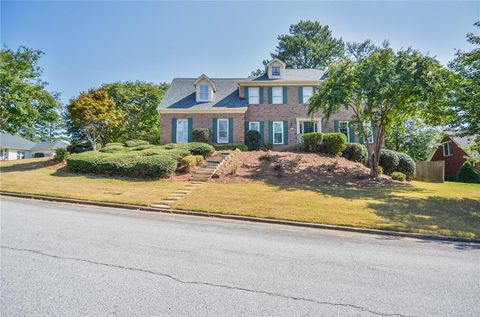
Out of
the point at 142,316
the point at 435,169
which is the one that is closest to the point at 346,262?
the point at 142,316

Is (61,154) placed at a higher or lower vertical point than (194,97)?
lower

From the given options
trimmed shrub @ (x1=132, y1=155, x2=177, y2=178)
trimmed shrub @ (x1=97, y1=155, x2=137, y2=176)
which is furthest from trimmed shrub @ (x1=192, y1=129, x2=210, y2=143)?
trimmed shrub @ (x1=97, y1=155, x2=137, y2=176)

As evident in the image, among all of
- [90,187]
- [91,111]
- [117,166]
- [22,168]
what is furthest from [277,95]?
[22,168]

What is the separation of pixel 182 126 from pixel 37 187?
11854 millimetres

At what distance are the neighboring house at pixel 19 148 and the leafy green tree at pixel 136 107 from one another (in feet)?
52.3

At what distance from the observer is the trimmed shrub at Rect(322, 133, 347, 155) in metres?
18.8

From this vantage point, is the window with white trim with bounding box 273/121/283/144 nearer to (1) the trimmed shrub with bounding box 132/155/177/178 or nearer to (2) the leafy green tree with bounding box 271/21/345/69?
(1) the trimmed shrub with bounding box 132/155/177/178

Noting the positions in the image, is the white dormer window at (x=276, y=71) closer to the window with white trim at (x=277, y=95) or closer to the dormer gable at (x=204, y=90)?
the window with white trim at (x=277, y=95)

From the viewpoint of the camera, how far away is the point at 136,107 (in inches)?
1374

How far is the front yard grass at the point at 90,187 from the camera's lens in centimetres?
1097

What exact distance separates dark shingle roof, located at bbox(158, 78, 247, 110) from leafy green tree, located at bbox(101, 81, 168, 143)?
33.6 feet

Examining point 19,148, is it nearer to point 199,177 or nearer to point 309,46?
point 199,177

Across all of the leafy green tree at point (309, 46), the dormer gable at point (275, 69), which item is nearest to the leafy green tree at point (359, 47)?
the leafy green tree at point (309, 46)

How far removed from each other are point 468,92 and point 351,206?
26.5 ft
